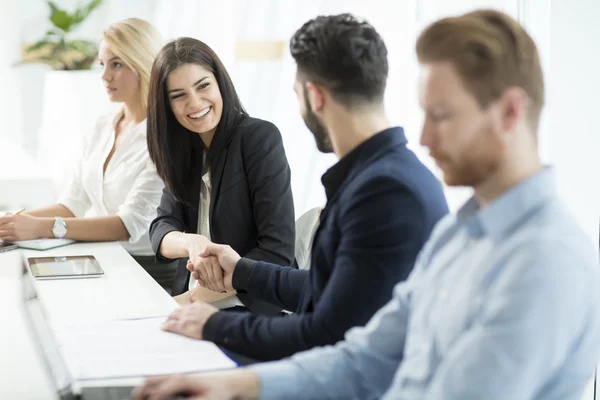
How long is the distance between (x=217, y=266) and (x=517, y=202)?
1048 mm

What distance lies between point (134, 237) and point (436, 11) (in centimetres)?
132

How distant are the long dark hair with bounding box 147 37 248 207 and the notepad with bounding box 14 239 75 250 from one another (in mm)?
410

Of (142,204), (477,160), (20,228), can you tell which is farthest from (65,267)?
(477,160)

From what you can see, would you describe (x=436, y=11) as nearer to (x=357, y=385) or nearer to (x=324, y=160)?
(x=324, y=160)

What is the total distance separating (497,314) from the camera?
992 millimetres

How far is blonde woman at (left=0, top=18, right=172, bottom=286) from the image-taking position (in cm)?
277

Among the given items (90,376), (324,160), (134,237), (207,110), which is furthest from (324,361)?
(324,160)

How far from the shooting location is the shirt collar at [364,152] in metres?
1.54

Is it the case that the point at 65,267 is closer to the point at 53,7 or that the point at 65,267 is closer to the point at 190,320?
the point at 190,320

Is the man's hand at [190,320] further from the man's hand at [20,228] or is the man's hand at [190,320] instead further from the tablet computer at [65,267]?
the man's hand at [20,228]

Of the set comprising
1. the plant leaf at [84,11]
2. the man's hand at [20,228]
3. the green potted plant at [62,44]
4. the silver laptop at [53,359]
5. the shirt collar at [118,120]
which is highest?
the plant leaf at [84,11]

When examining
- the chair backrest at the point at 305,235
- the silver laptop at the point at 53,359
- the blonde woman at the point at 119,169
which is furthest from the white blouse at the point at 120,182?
the silver laptop at the point at 53,359

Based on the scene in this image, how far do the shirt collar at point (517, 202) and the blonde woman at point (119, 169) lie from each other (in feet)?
6.24

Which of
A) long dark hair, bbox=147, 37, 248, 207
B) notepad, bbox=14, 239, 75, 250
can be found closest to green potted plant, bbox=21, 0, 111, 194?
notepad, bbox=14, 239, 75, 250
